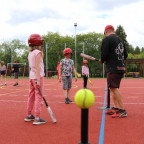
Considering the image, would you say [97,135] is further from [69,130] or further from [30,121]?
[30,121]

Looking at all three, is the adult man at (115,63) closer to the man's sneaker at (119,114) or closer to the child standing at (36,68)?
the man's sneaker at (119,114)

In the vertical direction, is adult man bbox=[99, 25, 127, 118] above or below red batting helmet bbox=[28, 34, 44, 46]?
below

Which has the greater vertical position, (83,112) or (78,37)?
(78,37)

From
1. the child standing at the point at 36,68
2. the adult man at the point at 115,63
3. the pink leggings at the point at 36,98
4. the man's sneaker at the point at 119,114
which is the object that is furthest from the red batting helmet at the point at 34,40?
the man's sneaker at the point at 119,114

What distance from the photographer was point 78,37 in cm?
4622

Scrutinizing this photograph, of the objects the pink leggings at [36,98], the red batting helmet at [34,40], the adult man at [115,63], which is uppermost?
the red batting helmet at [34,40]

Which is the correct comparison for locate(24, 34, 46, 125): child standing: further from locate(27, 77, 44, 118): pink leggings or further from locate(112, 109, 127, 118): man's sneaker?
locate(112, 109, 127, 118): man's sneaker

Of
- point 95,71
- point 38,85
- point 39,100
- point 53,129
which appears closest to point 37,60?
point 38,85

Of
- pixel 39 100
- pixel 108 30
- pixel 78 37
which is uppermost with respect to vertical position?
pixel 78 37

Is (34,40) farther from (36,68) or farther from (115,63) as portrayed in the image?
(115,63)

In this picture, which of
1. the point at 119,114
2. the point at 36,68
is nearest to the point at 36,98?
the point at 36,68

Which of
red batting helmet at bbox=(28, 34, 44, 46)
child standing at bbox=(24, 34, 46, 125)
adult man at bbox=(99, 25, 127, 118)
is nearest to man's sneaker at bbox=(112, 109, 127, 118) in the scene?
adult man at bbox=(99, 25, 127, 118)

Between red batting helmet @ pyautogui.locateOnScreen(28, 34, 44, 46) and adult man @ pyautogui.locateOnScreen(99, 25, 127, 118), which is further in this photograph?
adult man @ pyautogui.locateOnScreen(99, 25, 127, 118)

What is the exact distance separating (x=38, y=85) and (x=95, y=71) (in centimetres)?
3594
